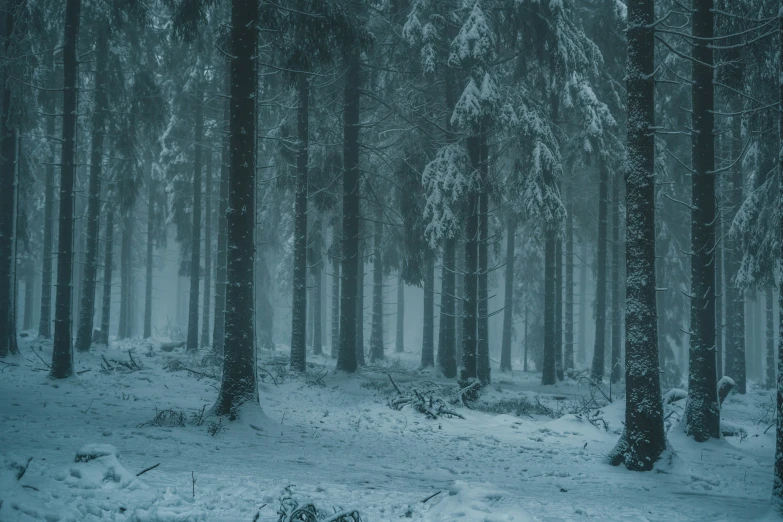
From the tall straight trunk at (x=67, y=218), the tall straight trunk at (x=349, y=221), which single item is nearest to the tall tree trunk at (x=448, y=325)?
the tall straight trunk at (x=349, y=221)

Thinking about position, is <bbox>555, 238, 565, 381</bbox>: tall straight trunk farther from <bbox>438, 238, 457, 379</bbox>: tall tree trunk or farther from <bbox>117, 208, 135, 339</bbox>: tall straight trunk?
<bbox>117, 208, 135, 339</bbox>: tall straight trunk

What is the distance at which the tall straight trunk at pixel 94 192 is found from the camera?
15.4 meters

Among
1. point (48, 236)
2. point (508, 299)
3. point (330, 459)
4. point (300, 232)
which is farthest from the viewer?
point (508, 299)

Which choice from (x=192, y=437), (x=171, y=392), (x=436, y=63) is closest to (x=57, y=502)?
(x=192, y=437)

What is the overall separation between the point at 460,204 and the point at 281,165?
6794 millimetres

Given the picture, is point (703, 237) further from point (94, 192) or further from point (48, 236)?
point (48, 236)

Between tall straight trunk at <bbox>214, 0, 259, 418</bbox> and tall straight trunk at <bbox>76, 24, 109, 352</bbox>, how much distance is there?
343 inches

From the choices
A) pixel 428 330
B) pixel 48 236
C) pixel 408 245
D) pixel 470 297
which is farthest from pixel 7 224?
pixel 428 330

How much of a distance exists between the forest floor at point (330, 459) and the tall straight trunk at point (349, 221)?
117 inches

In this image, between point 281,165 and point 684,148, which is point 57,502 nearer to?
point 281,165

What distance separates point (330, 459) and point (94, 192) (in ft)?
44.8

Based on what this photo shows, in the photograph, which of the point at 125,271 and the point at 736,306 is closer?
the point at 736,306

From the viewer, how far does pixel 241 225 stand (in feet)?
28.8

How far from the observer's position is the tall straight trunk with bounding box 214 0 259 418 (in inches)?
344
